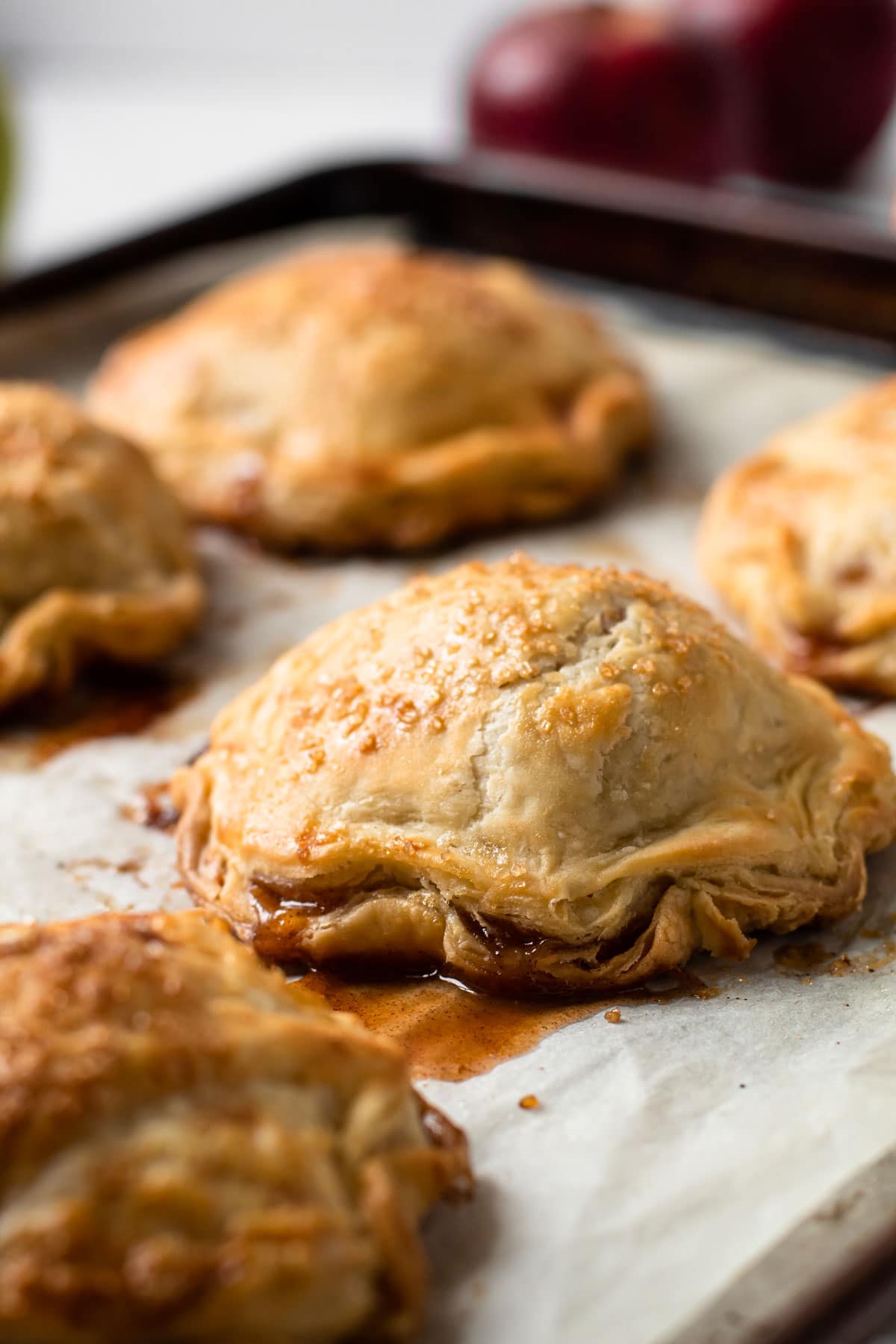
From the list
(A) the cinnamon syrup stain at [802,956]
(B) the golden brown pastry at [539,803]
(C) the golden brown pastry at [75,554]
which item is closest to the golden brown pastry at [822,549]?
(B) the golden brown pastry at [539,803]

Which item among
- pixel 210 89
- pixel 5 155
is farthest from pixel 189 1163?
pixel 210 89

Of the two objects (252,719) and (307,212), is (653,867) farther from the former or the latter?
(307,212)

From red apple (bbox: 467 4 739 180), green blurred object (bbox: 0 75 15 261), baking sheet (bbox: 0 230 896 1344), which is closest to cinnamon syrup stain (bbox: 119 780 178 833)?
baking sheet (bbox: 0 230 896 1344)

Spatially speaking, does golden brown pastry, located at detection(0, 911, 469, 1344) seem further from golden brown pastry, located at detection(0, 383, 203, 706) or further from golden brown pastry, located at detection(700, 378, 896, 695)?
golden brown pastry, located at detection(700, 378, 896, 695)

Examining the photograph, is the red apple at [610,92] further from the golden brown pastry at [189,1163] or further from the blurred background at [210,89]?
the golden brown pastry at [189,1163]

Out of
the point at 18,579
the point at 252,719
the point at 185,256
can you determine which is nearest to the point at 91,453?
the point at 18,579

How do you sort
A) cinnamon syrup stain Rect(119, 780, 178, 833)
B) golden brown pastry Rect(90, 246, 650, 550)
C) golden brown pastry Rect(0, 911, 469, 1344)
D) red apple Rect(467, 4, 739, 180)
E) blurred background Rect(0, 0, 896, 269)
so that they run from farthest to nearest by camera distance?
1. blurred background Rect(0, 0, 896, 269)
2. red apple Rect(467, 4, 739, 180)
3. golden brown pastry Rect(90, 246, 650, 550)
4. cinnamon syrup stain Rect(119, 780, 178, 833)
5. golden brown pastry Rect(0, 911, 469, 1344)
